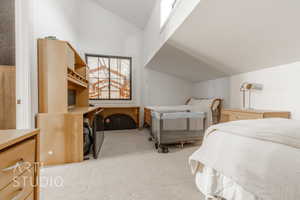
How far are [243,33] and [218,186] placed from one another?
195 cm

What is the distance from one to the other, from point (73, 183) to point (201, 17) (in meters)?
2.51

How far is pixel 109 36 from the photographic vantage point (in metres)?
4.43

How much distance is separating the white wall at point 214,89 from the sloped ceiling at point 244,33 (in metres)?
0.74

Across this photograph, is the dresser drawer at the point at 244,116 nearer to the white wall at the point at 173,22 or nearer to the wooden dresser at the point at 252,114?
the wooden dresser at the point at 252,114

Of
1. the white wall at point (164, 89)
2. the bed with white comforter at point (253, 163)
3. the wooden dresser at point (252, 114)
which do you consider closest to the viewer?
the bed with white comforter at point (253, 163)

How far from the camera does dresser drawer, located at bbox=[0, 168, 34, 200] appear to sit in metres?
0.58

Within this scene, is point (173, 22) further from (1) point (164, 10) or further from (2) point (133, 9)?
(2) point (133, 9)

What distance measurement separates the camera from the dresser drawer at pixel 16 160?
0.55 m

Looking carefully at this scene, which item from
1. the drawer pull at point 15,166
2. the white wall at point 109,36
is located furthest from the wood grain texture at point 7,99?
the white wall at point 109,36

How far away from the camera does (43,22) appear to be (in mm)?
2059

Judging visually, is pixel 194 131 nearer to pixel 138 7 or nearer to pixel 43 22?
pixel 43 22

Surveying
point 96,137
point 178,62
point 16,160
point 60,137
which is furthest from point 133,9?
point 16,160

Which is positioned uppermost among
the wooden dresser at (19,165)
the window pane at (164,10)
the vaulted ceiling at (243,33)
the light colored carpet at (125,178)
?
the window pane at (164,10)

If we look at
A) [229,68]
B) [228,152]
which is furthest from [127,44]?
[228,152]
